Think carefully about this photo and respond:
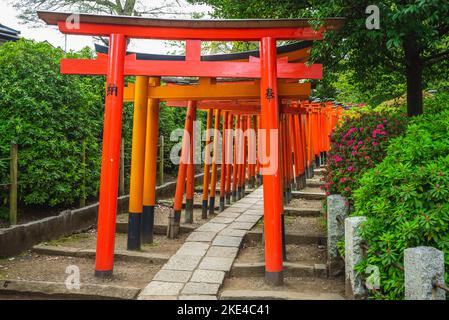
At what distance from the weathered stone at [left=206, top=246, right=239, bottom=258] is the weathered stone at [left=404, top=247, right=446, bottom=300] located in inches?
140

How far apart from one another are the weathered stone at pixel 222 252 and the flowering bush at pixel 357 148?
1.68 meters

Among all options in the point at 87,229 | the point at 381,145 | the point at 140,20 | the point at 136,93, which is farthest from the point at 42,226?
the point at 381,145

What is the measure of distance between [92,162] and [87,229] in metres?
1.35

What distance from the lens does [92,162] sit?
9.30 meters

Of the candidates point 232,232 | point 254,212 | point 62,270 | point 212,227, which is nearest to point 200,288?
point 62,270

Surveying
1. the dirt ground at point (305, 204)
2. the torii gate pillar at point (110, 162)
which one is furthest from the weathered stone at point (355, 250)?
the dirt ground at point (305, 204)

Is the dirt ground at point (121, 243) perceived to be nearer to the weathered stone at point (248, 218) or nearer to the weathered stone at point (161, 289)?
the weathered stone at point (248, 218)

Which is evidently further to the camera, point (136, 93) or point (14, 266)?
point (136, 93)

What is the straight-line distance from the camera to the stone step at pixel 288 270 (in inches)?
245

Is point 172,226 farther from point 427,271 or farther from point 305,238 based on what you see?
point 427,271

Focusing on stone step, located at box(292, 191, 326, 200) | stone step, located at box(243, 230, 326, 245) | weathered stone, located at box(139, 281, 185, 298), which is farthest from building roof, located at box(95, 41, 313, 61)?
stone step, located at box(292, 191, 326, 200)

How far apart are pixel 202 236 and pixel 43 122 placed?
3322mm

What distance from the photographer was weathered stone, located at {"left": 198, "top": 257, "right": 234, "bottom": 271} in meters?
6.26
